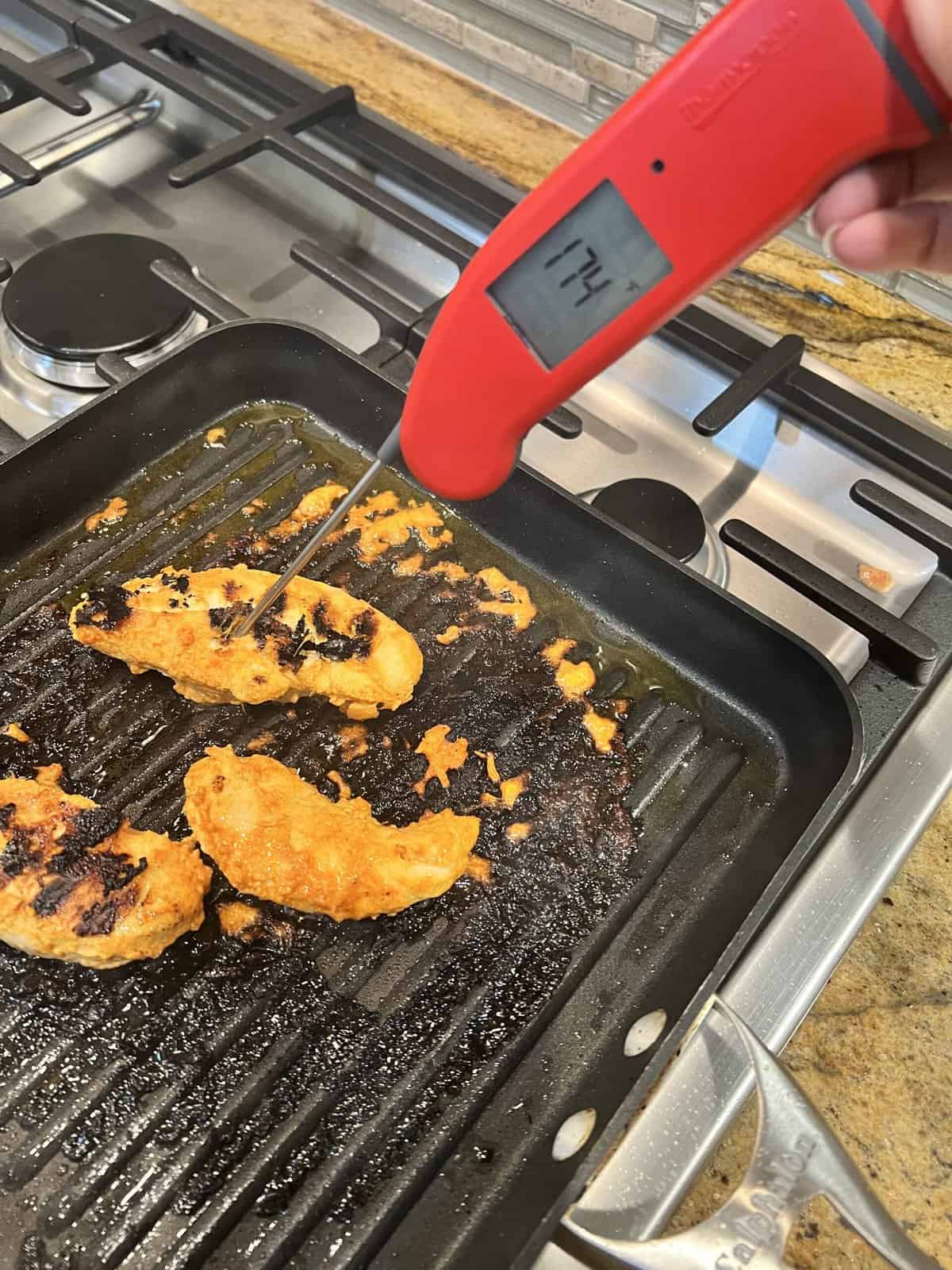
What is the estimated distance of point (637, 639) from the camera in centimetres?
96

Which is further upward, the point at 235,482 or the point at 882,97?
the point at 882,97

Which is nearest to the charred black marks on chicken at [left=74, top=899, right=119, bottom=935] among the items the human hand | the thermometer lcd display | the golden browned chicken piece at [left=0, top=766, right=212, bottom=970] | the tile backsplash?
the golden browned chicken piece at [left=0, top=766, right=212, bottom=970]

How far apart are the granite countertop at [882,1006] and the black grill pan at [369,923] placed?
10 centimetres

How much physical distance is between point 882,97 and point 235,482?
680mm

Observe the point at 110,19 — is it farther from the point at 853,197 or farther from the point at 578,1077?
the point at 578,1077

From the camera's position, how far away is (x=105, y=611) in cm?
90

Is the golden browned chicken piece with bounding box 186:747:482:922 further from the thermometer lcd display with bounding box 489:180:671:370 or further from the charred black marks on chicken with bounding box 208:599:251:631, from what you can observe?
the thermometer lcd display with bounding box 489:180:671:370

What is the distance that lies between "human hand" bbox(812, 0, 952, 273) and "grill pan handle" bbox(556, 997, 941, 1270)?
543 millimetres

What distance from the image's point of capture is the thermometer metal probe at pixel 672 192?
1.74 feet

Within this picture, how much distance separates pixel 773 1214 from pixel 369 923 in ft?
1.13

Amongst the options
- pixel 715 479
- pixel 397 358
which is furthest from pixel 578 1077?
pixel 397 358

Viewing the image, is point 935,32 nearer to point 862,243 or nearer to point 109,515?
point 862,243

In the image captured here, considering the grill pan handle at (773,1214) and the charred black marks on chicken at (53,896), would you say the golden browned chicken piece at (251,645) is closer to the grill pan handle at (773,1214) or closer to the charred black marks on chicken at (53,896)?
the charred black marks on chicken at (53,896)

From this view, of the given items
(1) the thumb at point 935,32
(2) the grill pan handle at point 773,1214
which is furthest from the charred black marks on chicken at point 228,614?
(1) the thumb at point 935,32
